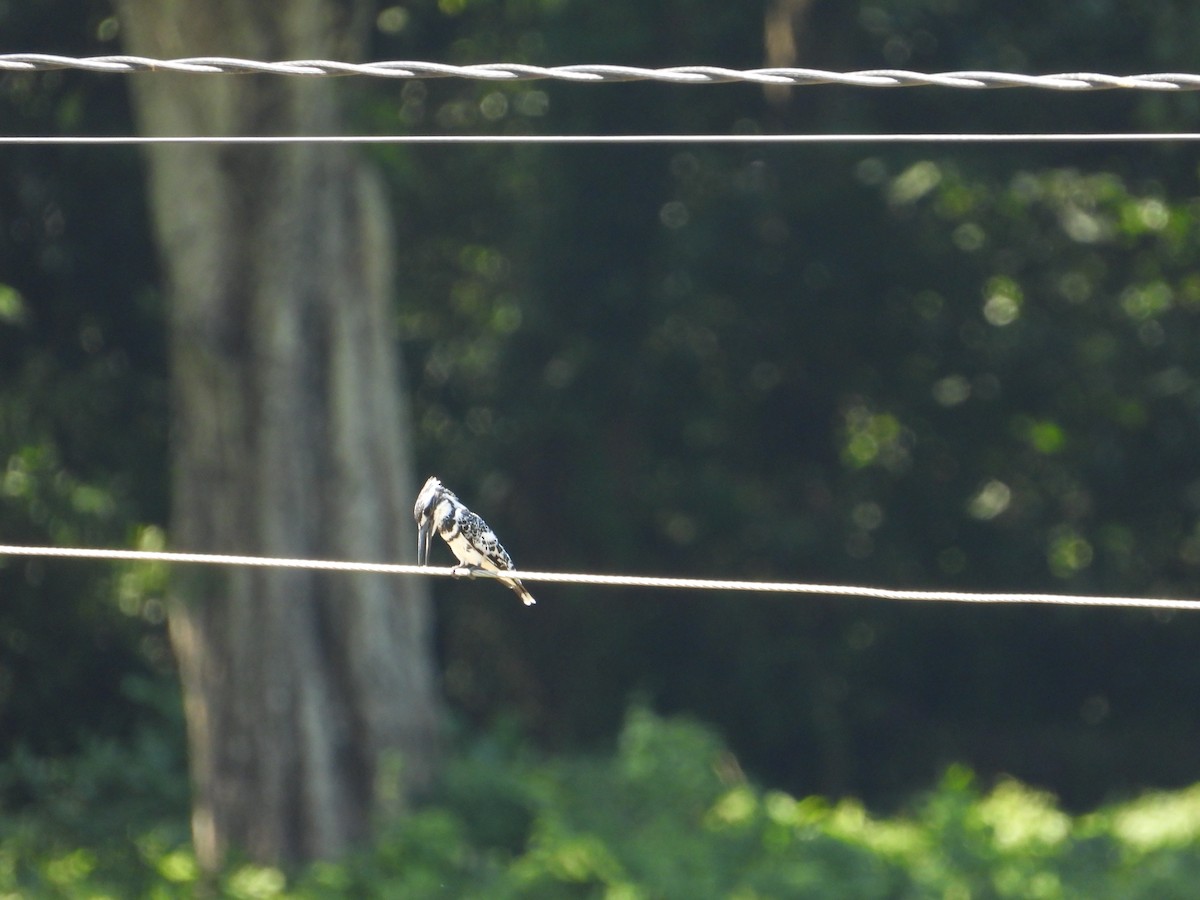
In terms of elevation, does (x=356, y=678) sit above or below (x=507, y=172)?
below

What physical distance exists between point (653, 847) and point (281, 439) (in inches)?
134

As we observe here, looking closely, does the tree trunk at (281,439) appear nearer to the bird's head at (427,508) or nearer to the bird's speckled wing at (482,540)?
the bird's head at (427,508)

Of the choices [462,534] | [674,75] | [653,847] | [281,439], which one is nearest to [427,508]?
[462,534]

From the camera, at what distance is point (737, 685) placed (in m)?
16.6

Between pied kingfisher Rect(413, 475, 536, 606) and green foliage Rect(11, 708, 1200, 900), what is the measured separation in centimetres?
418

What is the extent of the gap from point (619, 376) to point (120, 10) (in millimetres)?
6122

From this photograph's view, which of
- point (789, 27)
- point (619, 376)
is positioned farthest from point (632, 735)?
point (789, 27)

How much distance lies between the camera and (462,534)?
5.76 meters

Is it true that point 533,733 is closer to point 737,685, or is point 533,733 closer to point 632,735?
point 737,685

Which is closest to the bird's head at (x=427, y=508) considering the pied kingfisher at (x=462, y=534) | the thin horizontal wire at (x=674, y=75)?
the pied kingfisher at (x=462, y=534)

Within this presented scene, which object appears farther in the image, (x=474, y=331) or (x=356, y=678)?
(x=474, y=331)

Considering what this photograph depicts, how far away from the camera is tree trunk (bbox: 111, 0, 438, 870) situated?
36.3 ft

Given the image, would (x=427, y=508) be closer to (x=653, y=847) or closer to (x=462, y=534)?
(x=462, y=534)

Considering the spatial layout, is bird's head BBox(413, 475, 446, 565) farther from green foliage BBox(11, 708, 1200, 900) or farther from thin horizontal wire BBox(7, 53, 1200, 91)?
green foliage BBox(11, 708, 1200, 900)
